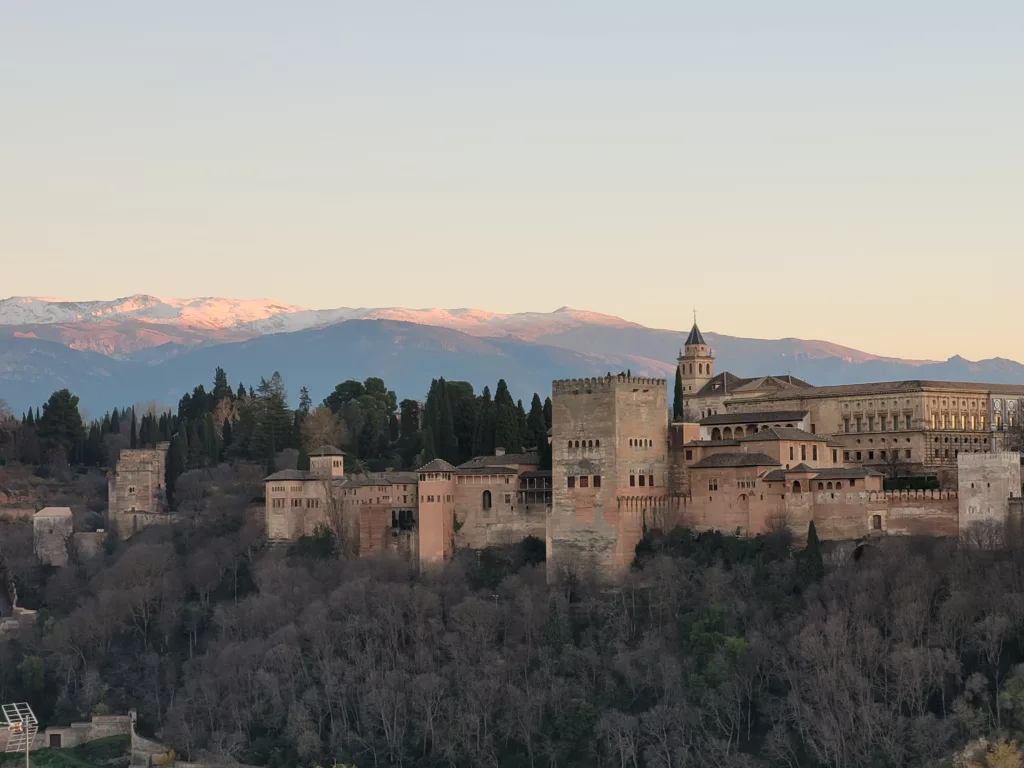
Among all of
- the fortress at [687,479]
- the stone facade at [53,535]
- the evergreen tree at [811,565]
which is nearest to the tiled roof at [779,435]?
the fortress at [687,479]

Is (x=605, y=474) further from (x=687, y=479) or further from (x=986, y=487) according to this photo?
A: (x=986, y=487)

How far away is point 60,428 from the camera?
291ft

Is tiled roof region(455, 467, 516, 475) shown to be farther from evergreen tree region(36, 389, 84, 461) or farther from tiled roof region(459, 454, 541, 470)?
evergreen tree region(36, 389, 84, 461)

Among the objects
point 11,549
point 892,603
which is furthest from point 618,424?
point 11,549

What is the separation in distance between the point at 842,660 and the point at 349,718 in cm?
1464

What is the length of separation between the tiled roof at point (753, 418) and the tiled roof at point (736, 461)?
20.4 feet

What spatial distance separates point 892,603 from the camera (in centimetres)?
5328

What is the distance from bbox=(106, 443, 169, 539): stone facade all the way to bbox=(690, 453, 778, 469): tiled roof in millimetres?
24547

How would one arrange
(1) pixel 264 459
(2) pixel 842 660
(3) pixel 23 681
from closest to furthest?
(2) pixel 842 660 → (3) pixel 23 681 → (1) pixel 264 459

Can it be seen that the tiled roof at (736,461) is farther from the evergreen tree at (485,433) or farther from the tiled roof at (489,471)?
the evergreen tree at (485,433)

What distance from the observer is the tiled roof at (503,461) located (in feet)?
210

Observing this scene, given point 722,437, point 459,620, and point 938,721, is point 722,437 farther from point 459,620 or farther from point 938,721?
point 938,721

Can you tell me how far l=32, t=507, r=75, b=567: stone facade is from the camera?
7512 centimetres

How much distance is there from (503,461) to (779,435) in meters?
9.43
